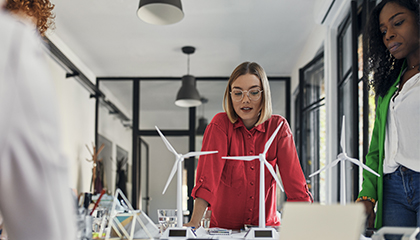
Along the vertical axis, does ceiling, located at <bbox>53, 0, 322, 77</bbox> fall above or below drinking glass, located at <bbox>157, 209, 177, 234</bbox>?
above

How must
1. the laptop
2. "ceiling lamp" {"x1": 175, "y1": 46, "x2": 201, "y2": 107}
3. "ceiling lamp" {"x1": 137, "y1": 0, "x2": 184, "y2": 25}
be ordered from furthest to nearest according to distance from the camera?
"ceiling lamp" {"x1": 175, "y1": 46, "x2": 201, "y2": 107} → "ceiling lamp" {"x1": 137, "y1": 0, "x2": 184, "y2": 25} → the laptop

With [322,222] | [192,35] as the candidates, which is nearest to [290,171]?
[322,222]

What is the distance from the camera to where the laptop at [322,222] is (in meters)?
0.73

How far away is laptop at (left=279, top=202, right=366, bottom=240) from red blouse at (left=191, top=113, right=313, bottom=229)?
2.38 ft

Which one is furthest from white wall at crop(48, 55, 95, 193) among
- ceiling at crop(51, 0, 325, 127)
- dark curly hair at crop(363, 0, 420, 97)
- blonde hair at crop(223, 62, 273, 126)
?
dark curly hair at crop(363, 0, 420, 97)

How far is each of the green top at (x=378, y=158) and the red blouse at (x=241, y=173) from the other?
0.24 m

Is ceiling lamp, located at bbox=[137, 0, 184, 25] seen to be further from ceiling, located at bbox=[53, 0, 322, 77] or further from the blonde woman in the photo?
the blonde woman

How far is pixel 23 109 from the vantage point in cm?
36

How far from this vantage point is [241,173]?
5.09 feet

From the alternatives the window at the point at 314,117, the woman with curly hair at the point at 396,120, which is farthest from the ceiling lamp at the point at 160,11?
the window at the point at 314,117

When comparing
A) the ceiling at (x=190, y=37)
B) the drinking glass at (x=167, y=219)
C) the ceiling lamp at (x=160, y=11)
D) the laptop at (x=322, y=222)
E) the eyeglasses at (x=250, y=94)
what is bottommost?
the drinking glass at (x=167, y=219)

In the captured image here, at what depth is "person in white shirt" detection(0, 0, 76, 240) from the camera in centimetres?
36

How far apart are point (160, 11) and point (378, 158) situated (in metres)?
1.90

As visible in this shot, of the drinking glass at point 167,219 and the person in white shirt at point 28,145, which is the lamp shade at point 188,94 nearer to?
the drinking glass at point 167,219
